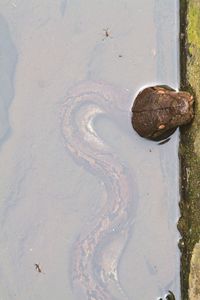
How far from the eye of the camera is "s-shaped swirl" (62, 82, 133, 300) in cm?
513

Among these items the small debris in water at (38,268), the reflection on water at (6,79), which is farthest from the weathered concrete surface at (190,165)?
the reflection on water at (6,79)

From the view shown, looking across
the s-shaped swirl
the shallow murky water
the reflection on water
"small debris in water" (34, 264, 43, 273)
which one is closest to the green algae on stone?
the shallow murky water

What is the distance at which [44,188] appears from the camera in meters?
5.27

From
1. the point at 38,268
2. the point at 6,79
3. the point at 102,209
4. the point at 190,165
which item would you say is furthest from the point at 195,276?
the point at 6,79

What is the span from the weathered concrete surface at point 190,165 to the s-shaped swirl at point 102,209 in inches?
24.8

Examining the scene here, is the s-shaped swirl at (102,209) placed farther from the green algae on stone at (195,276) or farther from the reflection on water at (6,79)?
the green algae on stone at (195,276)

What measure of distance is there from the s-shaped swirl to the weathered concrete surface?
63 centimetres

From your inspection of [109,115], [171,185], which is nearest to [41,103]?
[109,115]

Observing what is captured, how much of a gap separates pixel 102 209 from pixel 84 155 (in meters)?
0.61

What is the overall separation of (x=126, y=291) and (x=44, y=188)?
1349 millimetres

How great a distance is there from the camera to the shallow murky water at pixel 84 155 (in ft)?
16.5

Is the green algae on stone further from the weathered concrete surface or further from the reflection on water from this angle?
the reflection on water

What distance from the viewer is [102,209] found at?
5.20m

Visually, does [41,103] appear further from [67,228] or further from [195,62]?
[195,62]
